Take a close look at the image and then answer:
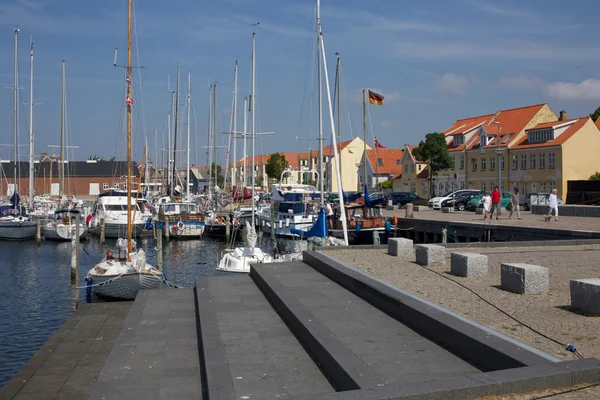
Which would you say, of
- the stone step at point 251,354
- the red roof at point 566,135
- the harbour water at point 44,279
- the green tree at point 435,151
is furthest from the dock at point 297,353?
the green tree at point 435,151

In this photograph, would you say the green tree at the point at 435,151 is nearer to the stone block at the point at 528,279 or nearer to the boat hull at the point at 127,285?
the boat hull at the point at 127,285

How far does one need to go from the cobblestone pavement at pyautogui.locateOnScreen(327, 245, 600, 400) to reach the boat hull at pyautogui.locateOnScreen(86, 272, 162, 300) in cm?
755

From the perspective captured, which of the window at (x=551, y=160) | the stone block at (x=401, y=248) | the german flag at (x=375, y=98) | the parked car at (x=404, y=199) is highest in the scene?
the german flag at (x=375, y=98)

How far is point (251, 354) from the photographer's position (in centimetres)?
1043

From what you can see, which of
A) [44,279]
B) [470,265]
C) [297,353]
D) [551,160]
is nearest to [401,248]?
[470,265]

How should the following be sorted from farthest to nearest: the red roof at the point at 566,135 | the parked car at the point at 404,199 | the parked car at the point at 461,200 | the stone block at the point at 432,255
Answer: the parked car at the point at 404,199
the red roof at the point at 566,135
the parked car at the point at 461,200
the stone block at the point at 432,255

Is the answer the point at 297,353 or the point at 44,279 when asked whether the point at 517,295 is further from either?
the point at 44,279

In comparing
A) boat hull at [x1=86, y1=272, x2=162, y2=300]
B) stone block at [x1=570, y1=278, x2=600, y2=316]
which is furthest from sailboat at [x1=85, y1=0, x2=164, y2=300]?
stone block at [x1=570, y1=278, x2=600, y2=316]

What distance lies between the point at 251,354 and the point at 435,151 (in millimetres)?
66000

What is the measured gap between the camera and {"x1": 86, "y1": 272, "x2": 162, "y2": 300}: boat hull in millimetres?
24328

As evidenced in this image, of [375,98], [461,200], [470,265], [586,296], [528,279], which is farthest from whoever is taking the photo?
[461,200]

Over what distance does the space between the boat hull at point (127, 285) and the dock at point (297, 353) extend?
7949 millimetres

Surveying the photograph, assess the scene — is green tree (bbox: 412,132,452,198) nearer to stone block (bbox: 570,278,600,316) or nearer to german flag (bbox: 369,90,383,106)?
german flag (bbox: 369,90,383,106)

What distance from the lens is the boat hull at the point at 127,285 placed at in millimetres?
24328
